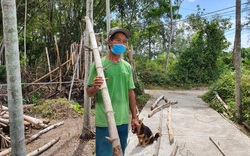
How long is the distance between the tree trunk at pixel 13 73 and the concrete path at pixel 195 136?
1.95m

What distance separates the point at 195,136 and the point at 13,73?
363cm

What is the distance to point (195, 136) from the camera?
4609 millimetres

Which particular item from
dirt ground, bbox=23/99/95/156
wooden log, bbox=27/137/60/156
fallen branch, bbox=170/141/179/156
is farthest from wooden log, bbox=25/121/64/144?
fallen branch, bbox=170/141/179/156

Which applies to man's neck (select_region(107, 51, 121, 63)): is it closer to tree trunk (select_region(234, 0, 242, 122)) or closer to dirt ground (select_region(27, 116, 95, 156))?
dirt ground (select_region(27, 116, 95, 156))

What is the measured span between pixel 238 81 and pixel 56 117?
15.4ft

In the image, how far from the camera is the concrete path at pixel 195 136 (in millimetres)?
3816

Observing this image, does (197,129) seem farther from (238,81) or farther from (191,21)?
(191,21)

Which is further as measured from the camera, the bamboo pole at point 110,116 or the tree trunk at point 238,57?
the tree trunk at point 238,57

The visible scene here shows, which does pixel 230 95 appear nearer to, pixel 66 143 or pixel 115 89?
pixel 66 143

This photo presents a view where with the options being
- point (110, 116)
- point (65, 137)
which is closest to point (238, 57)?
point (65, 137)

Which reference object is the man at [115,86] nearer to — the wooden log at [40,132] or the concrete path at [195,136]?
the concrete path at [195,136]

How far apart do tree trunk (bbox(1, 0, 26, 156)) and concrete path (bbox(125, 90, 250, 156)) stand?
1.95m

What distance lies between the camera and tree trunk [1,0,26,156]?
2018 millimetres

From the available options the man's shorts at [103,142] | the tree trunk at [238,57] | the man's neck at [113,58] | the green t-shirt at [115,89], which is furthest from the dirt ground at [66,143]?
the tree trunk at [238,57]
